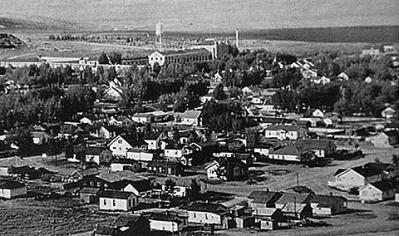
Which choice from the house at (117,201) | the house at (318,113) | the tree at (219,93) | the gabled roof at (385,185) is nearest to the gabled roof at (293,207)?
the gabled roof at (385,185)

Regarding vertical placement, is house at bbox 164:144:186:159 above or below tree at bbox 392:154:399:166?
below

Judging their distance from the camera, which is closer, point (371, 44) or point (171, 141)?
point (371, 44)

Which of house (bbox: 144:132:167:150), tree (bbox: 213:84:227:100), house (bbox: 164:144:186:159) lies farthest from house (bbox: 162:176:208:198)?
tree (bbox: 213:84:227:100)

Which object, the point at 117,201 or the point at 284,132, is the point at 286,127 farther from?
the point at 117,201

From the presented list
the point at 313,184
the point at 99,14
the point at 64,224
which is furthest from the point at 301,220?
the point at 99,14

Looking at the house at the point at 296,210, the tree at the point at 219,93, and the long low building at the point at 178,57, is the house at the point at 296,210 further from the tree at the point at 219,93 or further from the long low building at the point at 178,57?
the long low building at the point at 178,57

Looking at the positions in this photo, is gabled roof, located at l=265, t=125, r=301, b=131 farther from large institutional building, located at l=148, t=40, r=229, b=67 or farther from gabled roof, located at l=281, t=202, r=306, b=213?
gabled roof, located at l=281, t=202, r=306, b=213

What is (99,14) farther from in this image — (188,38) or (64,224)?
(64,224)
